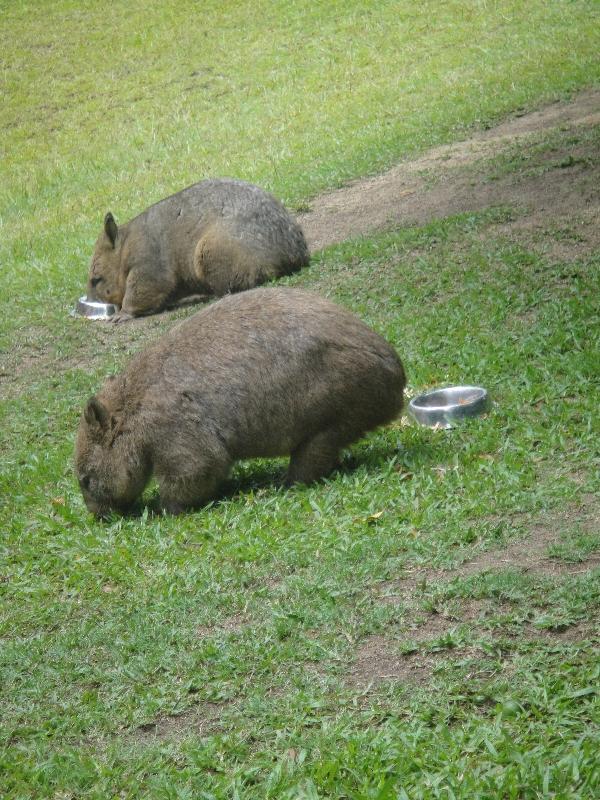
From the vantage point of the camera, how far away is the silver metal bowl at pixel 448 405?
730 centimetres

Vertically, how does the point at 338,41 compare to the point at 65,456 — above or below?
above

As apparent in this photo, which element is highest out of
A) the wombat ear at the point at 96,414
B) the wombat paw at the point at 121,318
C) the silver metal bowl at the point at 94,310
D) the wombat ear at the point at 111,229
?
the wombat ear at the point at 111,229

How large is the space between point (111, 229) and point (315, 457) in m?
6.34

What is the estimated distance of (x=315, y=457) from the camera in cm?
682

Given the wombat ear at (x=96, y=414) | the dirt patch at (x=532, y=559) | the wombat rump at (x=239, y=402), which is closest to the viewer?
the dirt patch at (x=532, y=559)

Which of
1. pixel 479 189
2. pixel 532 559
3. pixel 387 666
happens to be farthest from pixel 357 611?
pixel 479 189

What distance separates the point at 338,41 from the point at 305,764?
820 inches

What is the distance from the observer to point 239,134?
19391 mm

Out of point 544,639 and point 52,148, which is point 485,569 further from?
point 52,148

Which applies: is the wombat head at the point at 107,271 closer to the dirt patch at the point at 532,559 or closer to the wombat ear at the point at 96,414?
the wombat ear at the point at 96,414

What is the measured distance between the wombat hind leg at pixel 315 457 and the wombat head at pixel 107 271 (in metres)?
6.04

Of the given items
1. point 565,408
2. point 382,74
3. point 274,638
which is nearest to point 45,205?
point 382,74

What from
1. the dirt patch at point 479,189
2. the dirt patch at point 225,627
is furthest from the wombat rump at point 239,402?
the dirt patch at point 479,189

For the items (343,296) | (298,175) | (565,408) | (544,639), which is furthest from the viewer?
(298,175)
